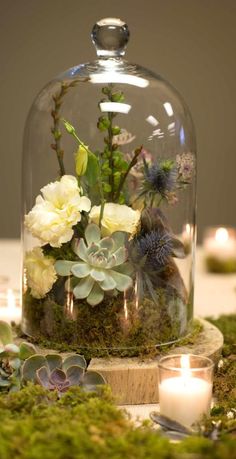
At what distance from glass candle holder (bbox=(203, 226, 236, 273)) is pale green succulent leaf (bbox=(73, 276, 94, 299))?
3.28 feet

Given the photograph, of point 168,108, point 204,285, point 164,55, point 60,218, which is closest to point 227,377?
point 60,218

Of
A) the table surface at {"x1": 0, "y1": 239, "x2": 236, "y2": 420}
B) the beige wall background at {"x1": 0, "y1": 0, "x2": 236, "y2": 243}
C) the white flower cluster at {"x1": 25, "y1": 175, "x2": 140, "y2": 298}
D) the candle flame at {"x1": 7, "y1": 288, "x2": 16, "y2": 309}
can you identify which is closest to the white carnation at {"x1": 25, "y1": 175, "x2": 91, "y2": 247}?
the white flower cluster at {"x1": 25, "y1": 175, "x2": 140, "y2": 298}

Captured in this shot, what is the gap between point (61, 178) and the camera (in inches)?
54.3

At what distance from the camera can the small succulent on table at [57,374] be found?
1.19 m

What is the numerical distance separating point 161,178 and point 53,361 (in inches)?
14.3

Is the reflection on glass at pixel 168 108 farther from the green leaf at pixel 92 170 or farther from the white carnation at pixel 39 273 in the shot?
the white carnation at pixel 39 273

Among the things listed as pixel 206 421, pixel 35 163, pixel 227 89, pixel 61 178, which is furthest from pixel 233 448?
pixel 227 89

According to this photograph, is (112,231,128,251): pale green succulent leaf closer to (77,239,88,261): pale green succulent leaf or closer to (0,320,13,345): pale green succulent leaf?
(77,239,88,261): pale green succulent leaf

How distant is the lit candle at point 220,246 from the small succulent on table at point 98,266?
3.24ft

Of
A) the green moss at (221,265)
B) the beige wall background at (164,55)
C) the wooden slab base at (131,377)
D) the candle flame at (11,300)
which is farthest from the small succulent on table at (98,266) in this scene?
the beige wall background at (164,55)

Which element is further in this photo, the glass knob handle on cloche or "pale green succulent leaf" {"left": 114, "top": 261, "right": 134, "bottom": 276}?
the glass knob handle on cloche

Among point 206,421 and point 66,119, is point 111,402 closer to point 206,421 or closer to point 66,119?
Result: point 206,421

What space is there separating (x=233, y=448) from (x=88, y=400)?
0.30 m

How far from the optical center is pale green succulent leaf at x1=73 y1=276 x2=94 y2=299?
52.1 inches
